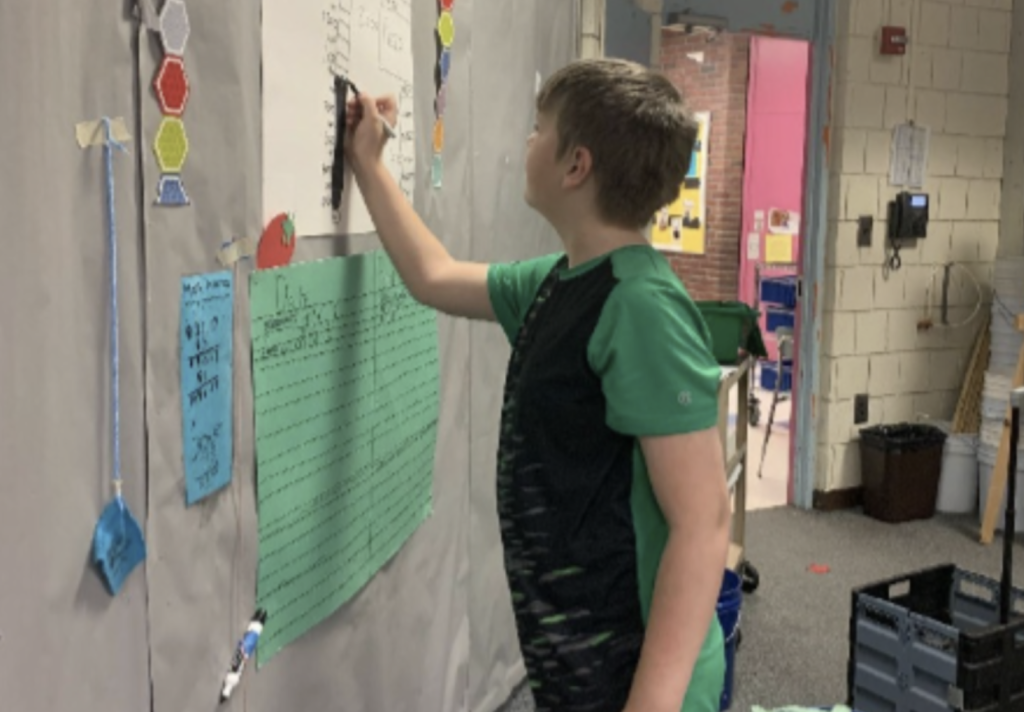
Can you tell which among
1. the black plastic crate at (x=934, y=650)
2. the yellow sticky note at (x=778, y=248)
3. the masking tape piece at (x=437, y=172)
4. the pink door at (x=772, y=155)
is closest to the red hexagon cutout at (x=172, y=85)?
the masking tape piece at (x=437, y=172)

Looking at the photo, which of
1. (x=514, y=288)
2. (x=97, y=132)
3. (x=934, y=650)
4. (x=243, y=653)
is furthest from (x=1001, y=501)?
(x=97, y=132)

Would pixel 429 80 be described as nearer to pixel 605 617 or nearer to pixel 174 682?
pixel 605 617

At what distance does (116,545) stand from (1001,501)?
14.2 feet

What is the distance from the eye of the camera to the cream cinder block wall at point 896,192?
15.4 ft

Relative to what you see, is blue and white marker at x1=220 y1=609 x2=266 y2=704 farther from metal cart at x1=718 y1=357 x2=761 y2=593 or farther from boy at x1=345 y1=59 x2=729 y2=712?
metal cart at x1=718 y1=357 x2=761 y2=593

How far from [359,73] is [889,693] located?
2.07 metres

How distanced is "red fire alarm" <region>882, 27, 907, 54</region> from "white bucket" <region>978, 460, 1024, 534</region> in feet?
6.07

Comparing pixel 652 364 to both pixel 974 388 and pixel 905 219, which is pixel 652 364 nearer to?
pixel 905 219

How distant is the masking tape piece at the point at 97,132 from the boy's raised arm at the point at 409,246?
20.9 inches

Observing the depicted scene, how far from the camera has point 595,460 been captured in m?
1.28

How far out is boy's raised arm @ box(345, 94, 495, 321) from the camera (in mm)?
1480

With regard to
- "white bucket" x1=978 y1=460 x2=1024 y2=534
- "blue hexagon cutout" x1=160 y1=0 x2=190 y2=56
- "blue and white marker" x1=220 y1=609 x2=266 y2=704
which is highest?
"blue hexagon cutout" x1=160 y1=0 x2=190 y2=56

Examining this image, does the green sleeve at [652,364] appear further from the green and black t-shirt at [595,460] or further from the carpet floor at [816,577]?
the carpet floor at [816,577]

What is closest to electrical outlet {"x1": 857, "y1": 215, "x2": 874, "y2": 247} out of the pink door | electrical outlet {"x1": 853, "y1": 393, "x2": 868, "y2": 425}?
electrical outlet {"x1": 853, "y1": 393, "x2": 868, "y2": 425}
